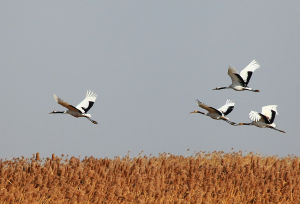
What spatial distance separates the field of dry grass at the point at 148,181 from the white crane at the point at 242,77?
2.39 metres

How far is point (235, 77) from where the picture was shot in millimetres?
13375

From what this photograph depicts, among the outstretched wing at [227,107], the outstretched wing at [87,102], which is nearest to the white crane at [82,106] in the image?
the outstretched wing at [87,102]

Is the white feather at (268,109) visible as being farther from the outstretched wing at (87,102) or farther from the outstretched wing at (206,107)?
the outstretched wing at (87,102)

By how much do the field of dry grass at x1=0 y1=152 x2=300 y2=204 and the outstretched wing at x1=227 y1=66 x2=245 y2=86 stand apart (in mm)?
2496

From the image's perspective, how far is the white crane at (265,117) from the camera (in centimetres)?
1317

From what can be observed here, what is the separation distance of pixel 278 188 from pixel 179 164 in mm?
2791

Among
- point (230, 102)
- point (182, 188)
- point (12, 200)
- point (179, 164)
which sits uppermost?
point (230, 102)

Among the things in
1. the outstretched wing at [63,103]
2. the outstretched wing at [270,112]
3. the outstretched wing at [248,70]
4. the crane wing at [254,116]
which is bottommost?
the outstretched wing at [63,103]

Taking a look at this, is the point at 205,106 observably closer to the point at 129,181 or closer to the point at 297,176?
the point at 129,181

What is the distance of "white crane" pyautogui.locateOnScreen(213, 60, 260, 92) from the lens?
13281mm

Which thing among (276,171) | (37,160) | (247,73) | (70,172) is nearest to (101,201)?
(70,172)

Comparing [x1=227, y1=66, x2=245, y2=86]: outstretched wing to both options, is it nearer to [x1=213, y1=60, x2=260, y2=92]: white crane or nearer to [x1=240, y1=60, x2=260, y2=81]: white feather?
[x1=213, y1=60, x2=260, y2=92]: white crane

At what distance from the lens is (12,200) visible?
11.0 meters

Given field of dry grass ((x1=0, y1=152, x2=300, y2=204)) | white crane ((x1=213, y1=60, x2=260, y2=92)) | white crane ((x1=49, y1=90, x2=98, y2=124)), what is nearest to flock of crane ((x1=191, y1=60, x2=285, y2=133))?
white crane ((x1=213, y1=60, x2=260, y2=92))
